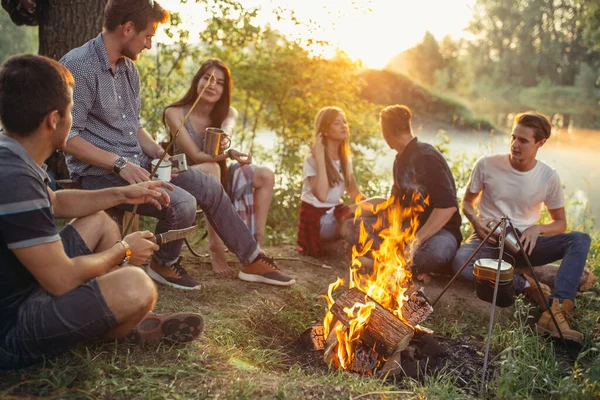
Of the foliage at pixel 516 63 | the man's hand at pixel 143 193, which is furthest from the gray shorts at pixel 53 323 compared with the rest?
the foliage at pixel 516 63

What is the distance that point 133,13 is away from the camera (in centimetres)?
333

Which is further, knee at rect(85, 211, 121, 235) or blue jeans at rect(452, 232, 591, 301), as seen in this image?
blue jeans at rect(452, 232, 591, 301)

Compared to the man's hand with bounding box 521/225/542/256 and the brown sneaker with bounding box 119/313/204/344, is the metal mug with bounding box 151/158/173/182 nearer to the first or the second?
the brown sneaker with bounding box 119/313/204/344

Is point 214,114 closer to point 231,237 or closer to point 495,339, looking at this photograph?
point 231,237

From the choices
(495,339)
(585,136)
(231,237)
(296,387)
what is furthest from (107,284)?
(585,136)

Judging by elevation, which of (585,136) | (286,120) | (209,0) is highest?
(209,0)

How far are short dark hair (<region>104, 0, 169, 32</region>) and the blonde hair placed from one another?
2005mm

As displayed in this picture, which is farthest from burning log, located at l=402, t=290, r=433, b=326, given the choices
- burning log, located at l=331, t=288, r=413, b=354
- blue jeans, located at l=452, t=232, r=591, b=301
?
blue jeans, located at l=452, t=232, r=591, b=301

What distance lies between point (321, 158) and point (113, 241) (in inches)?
104

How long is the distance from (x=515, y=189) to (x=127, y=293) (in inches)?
131

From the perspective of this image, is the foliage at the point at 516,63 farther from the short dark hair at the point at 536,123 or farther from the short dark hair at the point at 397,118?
the short dark hair at the point at 536,123

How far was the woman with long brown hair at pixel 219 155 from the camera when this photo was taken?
174 inches

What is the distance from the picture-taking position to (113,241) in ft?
9.05

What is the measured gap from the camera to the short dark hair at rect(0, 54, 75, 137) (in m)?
2.14
